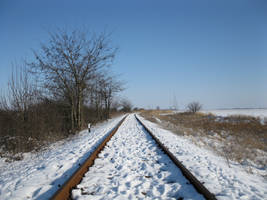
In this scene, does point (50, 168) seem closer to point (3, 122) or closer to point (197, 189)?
point (197, 189)

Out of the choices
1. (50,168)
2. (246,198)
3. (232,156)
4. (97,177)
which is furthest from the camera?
(232,156)

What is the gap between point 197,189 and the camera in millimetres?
2609

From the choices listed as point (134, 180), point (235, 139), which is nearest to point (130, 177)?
point (134, 180)

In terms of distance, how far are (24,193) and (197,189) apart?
9.32 feet

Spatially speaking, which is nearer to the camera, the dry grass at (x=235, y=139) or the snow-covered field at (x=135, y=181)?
the snow-covered field at (x=135, y=181)

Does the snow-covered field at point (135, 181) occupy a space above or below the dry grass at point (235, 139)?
above

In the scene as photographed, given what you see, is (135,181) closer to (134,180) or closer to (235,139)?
(134,180)

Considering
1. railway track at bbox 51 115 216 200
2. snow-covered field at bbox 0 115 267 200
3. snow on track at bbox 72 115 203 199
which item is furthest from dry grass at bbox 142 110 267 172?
snow on track at bbox 72 115 203 199

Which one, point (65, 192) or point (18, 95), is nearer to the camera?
point (65, 192)

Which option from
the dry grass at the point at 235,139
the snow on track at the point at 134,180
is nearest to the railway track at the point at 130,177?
the snow on track at the point at 134,180

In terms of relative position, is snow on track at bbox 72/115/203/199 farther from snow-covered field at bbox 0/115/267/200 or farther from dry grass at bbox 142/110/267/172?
dry grass at bbox 142/110/267/172

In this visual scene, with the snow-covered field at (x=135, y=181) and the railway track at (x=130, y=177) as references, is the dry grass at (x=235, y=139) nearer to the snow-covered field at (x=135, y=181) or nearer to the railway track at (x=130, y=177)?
the snow-covered field at (x=135, y=181)

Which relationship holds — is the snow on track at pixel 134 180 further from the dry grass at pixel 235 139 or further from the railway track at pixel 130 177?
the dry grass at pixel 235 139

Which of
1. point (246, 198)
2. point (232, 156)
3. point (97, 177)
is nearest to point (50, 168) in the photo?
point (97, 177)
